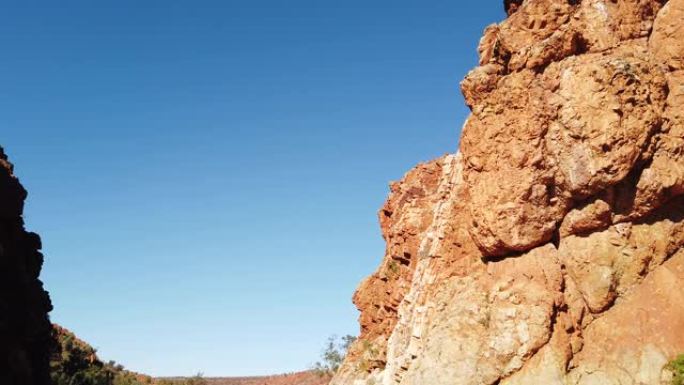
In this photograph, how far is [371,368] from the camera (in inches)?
1734

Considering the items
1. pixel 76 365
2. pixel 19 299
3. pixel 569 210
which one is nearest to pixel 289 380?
pixel 76 365

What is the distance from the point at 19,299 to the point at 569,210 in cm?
3957

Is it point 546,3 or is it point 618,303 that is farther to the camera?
point 546,3

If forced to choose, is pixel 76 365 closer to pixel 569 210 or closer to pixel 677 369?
pixel 569 210

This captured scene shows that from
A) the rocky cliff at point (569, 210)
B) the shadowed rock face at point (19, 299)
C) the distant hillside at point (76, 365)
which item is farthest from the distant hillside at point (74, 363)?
the rocky cliff at point (569, 210)

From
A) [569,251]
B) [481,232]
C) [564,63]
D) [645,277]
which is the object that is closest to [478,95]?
[564,63]

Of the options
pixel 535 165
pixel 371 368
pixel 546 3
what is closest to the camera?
pixel 535 165

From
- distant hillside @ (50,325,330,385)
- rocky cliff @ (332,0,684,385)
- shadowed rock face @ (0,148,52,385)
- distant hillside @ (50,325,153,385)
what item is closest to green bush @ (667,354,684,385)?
rocky cliff @ (332,0,684,385)

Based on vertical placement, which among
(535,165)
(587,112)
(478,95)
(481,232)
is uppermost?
(478,95)

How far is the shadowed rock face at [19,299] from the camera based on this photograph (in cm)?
3997

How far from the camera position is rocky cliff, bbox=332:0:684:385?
2400 centimetres

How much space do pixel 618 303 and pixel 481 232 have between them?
660 centimetres

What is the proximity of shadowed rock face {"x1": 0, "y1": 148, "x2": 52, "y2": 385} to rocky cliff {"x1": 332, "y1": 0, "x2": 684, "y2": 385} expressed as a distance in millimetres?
27245

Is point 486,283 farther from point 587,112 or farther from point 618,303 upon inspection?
point 587,112
